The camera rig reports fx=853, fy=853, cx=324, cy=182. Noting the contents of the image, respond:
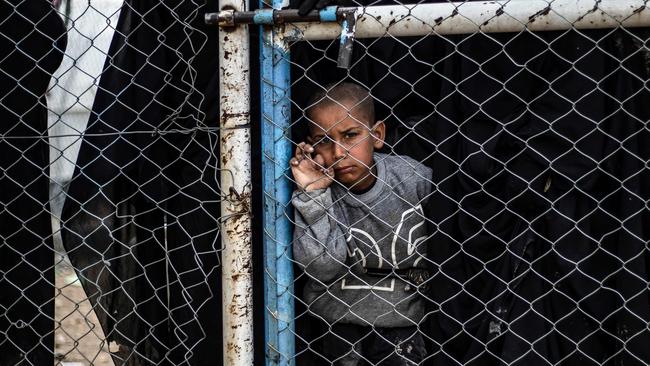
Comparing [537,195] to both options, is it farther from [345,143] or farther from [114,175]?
[114,175]

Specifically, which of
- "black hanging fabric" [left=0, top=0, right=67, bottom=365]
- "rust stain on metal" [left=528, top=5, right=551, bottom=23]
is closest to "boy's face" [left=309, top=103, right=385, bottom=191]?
"rust stain on metal" [left=528, top=5, right=551, bottom=23]

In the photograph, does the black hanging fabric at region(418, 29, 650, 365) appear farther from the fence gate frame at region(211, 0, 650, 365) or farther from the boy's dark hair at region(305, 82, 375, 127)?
the boy's dark hair at region(305, 82, 375, 127)

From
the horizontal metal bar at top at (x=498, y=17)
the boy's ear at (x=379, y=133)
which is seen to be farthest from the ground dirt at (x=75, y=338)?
the horizontal metal bar at top at (x=498, y=17)

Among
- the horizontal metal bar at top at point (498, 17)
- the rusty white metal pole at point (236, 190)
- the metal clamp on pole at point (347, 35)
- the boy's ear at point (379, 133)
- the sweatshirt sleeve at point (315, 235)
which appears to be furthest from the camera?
the boy's ear at point (379, 133)

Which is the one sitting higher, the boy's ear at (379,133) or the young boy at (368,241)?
the boy's ear at (379,133)

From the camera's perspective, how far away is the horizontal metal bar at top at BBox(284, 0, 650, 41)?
2.48m

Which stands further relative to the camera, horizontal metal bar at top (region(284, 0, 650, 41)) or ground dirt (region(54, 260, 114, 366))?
ground dirt (region(54, 260, 114, 366))

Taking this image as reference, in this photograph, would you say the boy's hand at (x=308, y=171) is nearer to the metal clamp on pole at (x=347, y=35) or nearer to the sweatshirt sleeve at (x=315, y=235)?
the sweatshirt sleeve at (x=315, y=235)

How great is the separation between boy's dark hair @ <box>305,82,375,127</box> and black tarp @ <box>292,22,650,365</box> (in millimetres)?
121

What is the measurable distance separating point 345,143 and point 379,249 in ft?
1.29

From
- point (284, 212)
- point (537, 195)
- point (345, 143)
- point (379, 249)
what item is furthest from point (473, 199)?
point (284, 212)

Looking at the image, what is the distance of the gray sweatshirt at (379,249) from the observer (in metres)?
2.97

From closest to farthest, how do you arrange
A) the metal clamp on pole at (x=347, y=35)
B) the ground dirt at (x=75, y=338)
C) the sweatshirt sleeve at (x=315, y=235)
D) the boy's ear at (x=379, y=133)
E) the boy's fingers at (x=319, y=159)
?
the metal clamp on pole at (x=347, y=35)
the sweatshirt sleeve at (x=315, y=235)
the boy's fingers at (x=319, y=159)
the boy's ear at (x=379, y=133)
the ground dirt at (x=75, y=338)

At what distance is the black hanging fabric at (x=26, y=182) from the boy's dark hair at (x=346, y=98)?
0.94 metres
